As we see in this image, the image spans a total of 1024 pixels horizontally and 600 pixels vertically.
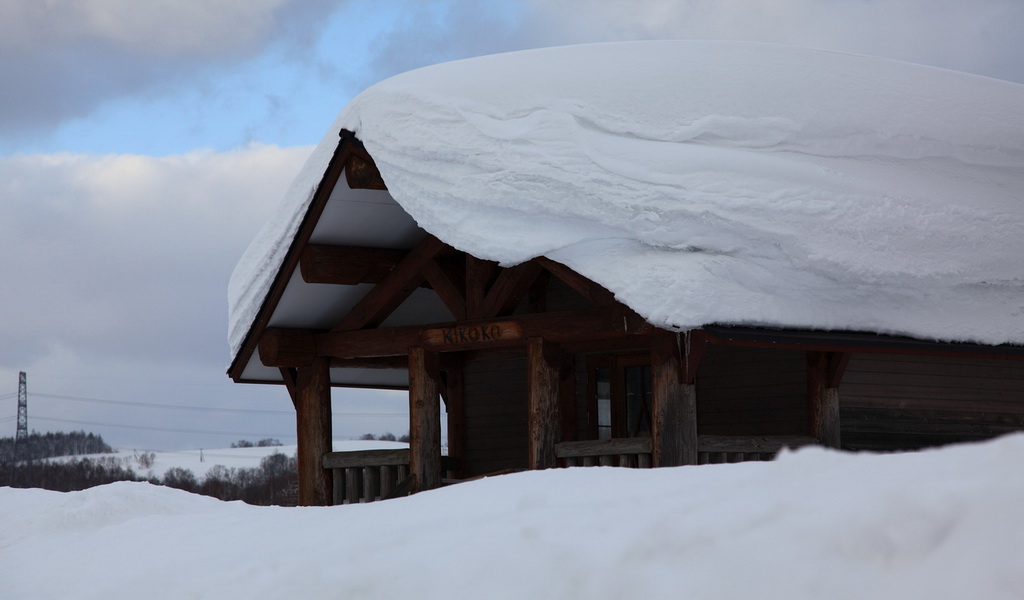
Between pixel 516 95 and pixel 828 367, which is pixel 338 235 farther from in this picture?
pixel 828 367

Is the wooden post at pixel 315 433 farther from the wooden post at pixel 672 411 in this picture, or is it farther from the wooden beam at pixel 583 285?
the wooden post at pixel 672 411

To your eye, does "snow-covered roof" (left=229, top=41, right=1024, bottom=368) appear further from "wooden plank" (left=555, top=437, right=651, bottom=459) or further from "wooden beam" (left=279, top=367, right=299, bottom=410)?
"wooden plank" (left=555, top=437, right=651, bottom=459)

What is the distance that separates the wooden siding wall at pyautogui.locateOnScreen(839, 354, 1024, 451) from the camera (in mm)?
11945

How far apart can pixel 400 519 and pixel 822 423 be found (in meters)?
7.22

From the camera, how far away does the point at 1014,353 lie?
10367 millimetres

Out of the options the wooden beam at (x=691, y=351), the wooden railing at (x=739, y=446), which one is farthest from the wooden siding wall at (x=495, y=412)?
the wooden beam at (x=691, y=351)

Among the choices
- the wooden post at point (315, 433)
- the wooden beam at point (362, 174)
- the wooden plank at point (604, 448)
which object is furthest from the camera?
the wooden post at point (315, 433)

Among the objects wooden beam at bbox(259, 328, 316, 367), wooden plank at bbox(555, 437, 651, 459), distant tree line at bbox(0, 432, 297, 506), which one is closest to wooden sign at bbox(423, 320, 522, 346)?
wooden plank at bbox(555, 437, 651, 459)

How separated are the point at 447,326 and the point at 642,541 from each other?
7.85m

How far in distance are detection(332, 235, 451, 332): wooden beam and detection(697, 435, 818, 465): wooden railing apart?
3262 millimetres

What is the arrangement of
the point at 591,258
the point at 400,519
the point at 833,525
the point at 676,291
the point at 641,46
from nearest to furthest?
the point at 833,525, the point at 400,519, the point at 676,291, the point at 591,258, the point at 641,46

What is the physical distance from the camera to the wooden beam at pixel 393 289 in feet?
37.6

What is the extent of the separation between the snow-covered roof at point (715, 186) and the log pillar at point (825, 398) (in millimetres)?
1350

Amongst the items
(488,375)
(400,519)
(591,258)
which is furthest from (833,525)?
(488,375)
